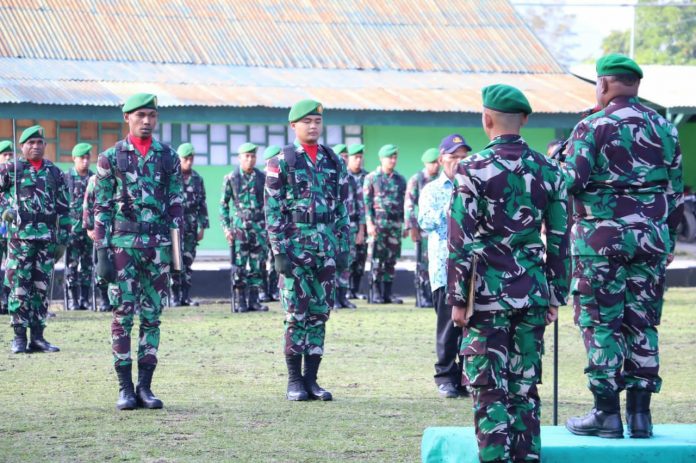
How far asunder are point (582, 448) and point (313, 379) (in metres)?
3.70

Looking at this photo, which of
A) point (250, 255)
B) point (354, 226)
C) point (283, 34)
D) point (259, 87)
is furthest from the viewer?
point (283, 34)

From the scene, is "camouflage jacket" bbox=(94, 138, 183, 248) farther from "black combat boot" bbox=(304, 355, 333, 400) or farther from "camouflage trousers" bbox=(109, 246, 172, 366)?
"black combat boot" bbox=(304, 355, 333, 400)

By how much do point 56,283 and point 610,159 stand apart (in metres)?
14.6

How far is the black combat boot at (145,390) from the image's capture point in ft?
31.8

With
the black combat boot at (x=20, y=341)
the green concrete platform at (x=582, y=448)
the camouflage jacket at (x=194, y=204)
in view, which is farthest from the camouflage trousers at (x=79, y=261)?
the green concrete platform at (x=582, y=448)

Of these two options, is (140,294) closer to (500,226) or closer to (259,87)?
(500,226)

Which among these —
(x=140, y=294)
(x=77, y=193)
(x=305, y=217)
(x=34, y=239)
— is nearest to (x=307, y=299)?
(x=305, y=217)

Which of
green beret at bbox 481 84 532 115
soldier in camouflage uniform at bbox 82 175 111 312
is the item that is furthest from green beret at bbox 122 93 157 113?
green beret at bbox 481 84 532 115

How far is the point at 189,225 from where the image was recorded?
19.1m

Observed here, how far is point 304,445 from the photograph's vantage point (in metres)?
8.41

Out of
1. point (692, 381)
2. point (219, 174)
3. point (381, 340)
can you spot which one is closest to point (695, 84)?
point (219, 174)

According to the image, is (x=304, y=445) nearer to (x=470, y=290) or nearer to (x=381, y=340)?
(x=470, y=290)

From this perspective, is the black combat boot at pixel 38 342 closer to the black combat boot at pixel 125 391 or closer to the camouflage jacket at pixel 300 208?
the black combat boot at pixel 125 391

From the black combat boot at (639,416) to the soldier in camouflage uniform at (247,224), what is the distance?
11.2 meters
